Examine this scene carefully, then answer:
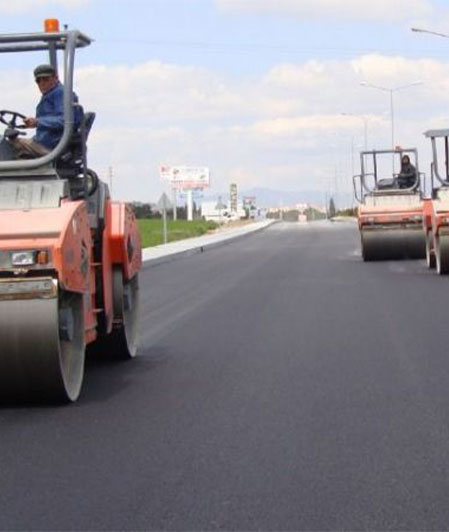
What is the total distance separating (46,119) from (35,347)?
185cm

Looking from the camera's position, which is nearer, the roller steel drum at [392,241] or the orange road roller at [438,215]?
the orange road roller at [438,215]

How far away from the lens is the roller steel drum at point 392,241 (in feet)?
92.8

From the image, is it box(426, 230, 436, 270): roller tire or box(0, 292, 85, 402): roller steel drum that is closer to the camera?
box(0, 292, 85, 402): roller steel drum

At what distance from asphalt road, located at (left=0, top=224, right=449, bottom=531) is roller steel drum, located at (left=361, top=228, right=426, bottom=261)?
13801 mm

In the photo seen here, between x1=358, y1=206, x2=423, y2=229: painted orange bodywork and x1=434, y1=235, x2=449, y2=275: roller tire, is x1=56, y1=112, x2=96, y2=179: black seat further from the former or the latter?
x1=358, y1=206, x2=423, y2=229: painted orange bodywork

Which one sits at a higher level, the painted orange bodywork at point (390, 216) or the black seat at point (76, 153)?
the black seat at point (76, 153)

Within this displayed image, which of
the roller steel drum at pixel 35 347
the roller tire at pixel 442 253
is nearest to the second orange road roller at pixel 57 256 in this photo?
the roller steel drum at pixel 35 347

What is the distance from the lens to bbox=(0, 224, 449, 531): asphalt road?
19.3 feet

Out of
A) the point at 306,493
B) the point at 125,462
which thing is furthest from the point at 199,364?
A: the point at 306,493

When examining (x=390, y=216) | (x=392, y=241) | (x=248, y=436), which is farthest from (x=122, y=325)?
(x=392, y=241)

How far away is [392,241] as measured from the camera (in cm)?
2839

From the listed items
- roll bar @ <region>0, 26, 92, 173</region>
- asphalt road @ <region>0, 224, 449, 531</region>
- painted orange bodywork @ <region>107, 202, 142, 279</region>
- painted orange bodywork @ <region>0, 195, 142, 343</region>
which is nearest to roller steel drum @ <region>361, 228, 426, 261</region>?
asphalt road @ <region>0, 224, 449, 531</region>

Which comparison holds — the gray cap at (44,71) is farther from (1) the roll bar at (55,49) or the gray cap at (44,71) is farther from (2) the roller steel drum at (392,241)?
(2) the roller steel drum at (392,241)

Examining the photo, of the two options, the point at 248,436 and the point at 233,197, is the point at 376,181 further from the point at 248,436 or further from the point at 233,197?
the point at 233,197
